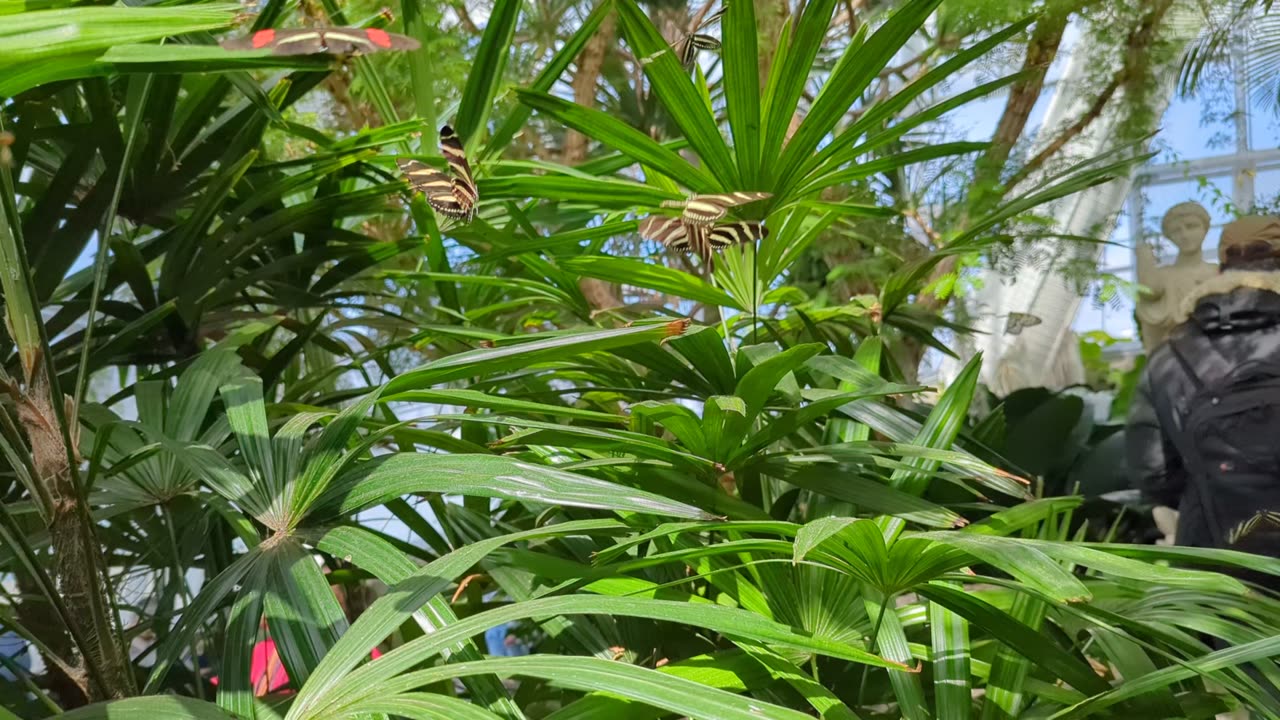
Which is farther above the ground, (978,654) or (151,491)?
(151,491)

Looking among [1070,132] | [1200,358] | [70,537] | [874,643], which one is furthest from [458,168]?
[1070,132]

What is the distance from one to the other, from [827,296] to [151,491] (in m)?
1.61

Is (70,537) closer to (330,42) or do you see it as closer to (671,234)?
(330,42)

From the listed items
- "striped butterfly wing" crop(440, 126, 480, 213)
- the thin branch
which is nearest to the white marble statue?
the thin branch

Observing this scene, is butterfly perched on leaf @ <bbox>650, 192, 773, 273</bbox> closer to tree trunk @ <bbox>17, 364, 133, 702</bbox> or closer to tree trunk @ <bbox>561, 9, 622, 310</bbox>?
tree trunk @ <bbox>17, 364, 133, 702</bbox>

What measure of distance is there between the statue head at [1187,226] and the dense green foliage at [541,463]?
0.34 meters

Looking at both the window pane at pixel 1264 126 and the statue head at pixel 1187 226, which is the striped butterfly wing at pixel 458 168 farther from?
the window pane at pixel 1264 126

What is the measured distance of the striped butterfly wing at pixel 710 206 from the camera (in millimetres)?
733

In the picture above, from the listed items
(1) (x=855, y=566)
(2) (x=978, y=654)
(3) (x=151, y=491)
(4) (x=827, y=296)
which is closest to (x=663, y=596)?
(1) (x=855, y=566)

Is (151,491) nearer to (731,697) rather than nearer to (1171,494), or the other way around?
(731,697)

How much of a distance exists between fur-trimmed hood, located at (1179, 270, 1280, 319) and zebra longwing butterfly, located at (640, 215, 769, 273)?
57cm

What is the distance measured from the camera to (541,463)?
2.52 ft

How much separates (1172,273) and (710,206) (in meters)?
0.73

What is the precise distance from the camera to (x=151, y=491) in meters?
0.79
